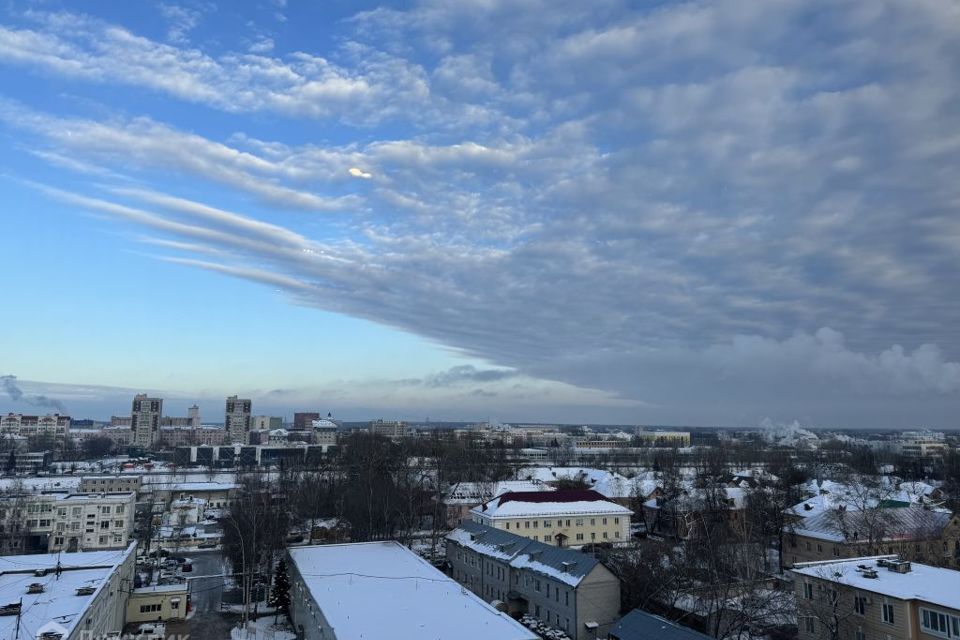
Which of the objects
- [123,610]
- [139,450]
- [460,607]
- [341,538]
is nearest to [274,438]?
[139,450]

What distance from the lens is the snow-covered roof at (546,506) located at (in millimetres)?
41875

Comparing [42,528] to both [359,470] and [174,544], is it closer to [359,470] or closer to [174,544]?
[174,544]

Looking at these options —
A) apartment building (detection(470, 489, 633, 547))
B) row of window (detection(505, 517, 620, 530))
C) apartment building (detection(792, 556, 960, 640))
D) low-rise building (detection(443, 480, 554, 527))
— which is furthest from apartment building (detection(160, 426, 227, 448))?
apartment building (detection(792, 556, 960, 640))

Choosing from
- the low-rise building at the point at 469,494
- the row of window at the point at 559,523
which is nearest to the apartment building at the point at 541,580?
the row of window at the point at 559,523

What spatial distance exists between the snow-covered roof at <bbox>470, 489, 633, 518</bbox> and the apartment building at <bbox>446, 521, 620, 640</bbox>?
699 cm

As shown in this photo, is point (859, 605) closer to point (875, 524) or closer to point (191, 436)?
point (875, 524)

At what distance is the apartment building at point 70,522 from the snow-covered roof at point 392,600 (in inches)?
879

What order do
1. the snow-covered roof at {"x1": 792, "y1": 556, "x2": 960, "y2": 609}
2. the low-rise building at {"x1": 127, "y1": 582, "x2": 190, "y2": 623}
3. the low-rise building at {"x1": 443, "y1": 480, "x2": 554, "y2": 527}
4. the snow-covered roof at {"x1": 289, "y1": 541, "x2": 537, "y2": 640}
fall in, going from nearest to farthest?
the snow-covered roof at {"x1": 792, "y1": 556, "x2": 960, "y2": 609} → the snow-covered roof at {"x1": 289, "y1": 541, "x2": 537, "y2": 640} → the low-rise building at {"x1": 127, "y1": 582, "x2": 190, "y2": 623} → the low-rise building at {"x1": 443, "y1": 480, "x2": 554, "y2": 527}

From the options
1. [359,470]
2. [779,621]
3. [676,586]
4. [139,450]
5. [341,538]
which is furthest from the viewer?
[139,450]

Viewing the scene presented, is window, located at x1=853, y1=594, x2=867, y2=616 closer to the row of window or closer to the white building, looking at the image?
the row of window

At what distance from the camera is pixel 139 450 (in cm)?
13700

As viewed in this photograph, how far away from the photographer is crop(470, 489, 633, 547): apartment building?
41.4m

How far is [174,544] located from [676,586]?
36.2 metres

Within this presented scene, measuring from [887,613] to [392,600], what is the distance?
15076 mm
